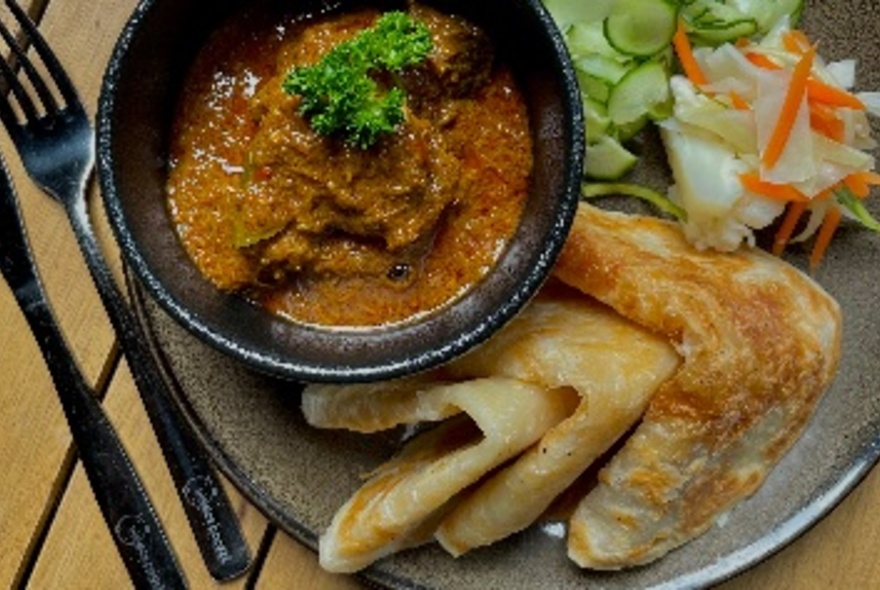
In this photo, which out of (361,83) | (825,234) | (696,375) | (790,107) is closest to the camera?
(361,83)

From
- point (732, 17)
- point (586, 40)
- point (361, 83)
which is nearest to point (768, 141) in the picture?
point (732, 17)

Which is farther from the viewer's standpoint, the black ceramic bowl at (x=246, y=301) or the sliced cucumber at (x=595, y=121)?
the sliced cucumber at (x=595, y=121)

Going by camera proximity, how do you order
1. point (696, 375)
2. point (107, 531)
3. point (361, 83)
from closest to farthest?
1. point (361, 83)
2. point (696, 375)
3. point (107, 531)

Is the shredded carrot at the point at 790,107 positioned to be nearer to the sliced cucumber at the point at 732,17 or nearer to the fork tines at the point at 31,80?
the sliced cucumber at the point at 732,17

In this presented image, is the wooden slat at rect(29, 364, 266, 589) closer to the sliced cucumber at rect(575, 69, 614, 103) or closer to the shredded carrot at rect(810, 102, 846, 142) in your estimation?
the sliced cucumber at rect(575, 69, 614, 103)

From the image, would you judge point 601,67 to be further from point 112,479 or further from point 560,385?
point 112,479

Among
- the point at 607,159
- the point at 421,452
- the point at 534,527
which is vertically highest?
the point at 607,159

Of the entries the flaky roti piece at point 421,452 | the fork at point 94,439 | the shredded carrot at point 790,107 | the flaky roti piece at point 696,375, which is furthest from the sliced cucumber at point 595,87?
the fork at point 94,439
